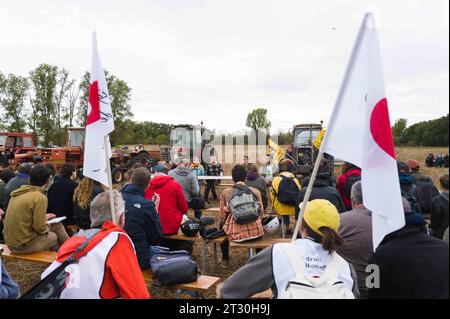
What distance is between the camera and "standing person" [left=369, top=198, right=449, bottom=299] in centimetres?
170

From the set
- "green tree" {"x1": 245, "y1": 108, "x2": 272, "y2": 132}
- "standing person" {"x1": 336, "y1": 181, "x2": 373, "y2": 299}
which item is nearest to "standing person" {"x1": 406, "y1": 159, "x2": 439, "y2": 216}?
"standing person" {"x1": 336, "y1": 181, "x2": 373, "y2": 299}

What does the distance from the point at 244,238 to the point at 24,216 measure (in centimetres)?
259

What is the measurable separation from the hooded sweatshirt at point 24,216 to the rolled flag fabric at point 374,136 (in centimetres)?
343

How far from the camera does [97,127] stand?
3232 millimetres

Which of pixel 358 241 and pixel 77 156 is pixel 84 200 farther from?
pixel 77 156

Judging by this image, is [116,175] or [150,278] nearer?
[150,278]

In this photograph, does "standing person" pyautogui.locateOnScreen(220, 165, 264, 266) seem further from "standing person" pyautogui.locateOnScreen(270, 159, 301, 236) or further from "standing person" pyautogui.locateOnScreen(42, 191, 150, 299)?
"standing person" pyautogui.locateOnScreen(42, 191, 150, 299)

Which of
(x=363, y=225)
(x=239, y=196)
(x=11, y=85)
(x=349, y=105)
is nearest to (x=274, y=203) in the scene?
(x=239, y=196)

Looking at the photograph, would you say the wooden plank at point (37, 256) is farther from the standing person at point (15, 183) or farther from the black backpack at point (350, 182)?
the black backpack at point (350, 182)

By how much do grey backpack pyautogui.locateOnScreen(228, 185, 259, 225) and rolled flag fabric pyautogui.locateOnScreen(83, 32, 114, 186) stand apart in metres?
1.70

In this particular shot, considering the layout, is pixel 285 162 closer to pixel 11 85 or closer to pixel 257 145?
pixel 257 145

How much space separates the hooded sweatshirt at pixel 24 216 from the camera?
3865 mm

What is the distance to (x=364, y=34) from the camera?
2.05 metres

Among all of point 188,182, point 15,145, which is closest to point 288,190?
point 188,182
